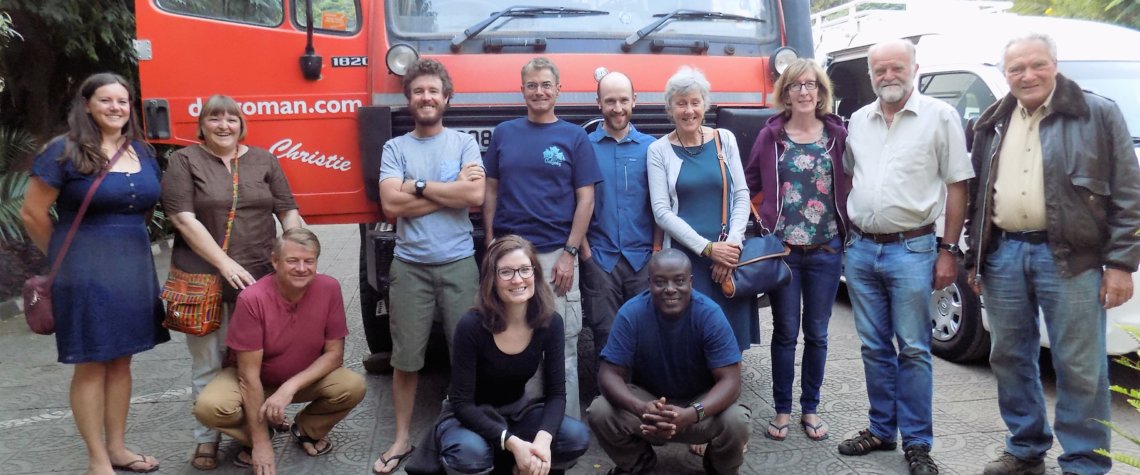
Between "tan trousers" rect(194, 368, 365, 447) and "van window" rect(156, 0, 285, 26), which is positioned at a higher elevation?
"van window" rect(156, 0, 285, 26)

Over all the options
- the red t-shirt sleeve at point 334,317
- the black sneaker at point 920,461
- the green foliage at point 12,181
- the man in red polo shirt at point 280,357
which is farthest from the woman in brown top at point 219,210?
the green foliage at point 12,181

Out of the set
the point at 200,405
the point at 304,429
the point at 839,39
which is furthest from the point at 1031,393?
the point at 839,39

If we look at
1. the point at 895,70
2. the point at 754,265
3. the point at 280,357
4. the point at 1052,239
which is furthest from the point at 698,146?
the point at 280,357

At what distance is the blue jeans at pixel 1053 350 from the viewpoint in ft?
10.8

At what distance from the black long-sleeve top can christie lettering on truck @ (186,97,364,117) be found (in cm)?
136

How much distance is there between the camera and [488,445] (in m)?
3.27

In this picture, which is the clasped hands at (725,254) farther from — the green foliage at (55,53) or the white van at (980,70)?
the green foliage at (55,53)

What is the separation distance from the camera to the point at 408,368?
3822mm

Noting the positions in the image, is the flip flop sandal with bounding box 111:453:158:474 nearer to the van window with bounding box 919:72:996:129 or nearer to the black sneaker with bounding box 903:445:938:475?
the black sneaker with bounding box 903:445:938:475

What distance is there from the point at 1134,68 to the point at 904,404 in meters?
2.82

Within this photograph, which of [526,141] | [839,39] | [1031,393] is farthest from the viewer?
[839,39]

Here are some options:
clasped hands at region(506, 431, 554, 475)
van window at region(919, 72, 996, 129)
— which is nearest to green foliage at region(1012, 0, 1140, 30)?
van window at region(919, 72, 996, 129)

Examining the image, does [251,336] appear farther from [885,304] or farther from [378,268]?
[885,304]

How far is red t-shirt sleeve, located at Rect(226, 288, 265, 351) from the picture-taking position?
3.60 m
